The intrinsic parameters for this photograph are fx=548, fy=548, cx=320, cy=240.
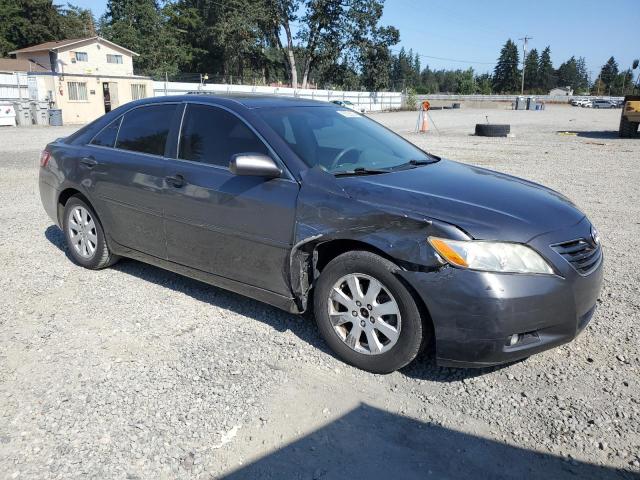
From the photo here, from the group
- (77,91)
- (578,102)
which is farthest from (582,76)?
(77,91)

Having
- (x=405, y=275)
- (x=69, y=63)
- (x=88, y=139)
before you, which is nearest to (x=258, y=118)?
(x=405, y=275)

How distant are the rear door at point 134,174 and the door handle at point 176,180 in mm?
86

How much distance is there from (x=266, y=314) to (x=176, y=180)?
4.13 feet

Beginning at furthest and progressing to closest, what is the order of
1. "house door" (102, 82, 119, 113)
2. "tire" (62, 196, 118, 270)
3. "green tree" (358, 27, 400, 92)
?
"green tree" (358, 27, 400, 92) < "house door" (102, 82, 119, 113) < "tire" (62, 196, 118, 270)

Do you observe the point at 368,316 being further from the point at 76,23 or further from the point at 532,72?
the point at 532,72

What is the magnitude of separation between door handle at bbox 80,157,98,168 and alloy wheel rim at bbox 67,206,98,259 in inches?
17.1

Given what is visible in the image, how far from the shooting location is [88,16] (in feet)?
263

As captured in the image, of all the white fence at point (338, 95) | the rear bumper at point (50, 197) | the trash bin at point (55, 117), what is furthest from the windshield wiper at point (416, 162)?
the white fence at point (338, 95)

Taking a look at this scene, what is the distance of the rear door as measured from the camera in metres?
4.46

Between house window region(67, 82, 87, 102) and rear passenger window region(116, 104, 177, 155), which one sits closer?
rear passenger window region(116, 104, 177, 155)

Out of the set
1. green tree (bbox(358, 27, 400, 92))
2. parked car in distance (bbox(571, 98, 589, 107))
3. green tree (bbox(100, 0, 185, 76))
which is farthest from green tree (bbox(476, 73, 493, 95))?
green tree (bbox(100, 0, 185, 76))

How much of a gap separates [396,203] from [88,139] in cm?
339

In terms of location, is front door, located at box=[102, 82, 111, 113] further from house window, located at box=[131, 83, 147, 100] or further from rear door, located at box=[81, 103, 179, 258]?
rear door, located at box=[81, 103, 179, 258]

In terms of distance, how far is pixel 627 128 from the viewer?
21234 millimetres
